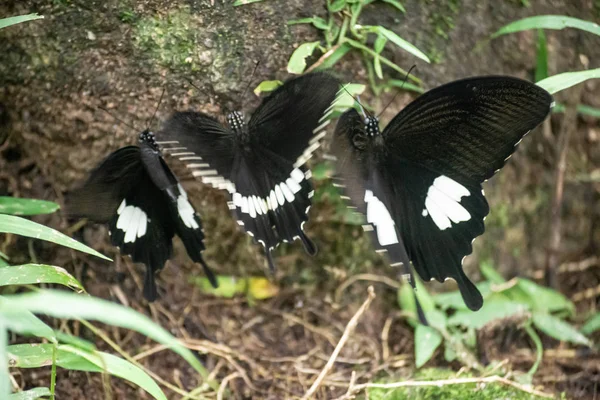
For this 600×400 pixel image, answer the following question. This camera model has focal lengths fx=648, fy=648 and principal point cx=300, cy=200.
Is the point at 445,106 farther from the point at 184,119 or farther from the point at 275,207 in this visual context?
the point at 184,119

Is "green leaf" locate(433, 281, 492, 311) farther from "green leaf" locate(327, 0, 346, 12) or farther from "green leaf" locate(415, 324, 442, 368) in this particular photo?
"green leaf" locate(327, 0, 346, 12)

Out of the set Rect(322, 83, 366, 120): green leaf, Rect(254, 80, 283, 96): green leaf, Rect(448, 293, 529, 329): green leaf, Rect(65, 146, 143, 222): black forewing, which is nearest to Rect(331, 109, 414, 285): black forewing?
Rect(322, 83, 366, 120): green leaf

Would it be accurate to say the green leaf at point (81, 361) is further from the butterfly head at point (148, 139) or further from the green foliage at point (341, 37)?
the green foliage at point (341, 37)

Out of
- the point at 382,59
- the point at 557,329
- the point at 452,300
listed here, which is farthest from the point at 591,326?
the point at 382,59

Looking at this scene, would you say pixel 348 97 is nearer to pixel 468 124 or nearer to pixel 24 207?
pixel 468 124

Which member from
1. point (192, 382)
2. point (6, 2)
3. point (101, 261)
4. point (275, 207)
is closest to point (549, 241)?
point (275, 207)

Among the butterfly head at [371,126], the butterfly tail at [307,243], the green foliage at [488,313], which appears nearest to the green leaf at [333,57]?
the butterfly head at [371,126]
